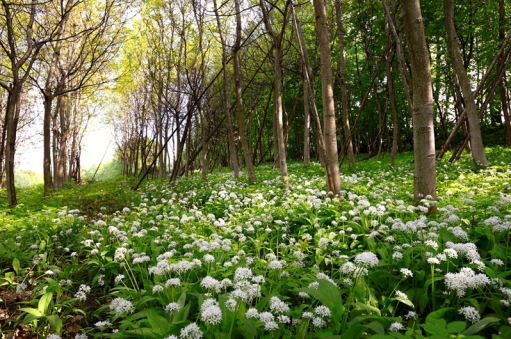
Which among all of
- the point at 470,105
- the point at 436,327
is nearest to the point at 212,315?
the point at 436,327

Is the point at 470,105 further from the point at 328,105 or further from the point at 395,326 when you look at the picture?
the point at 395,326

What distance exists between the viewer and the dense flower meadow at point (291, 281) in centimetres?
234

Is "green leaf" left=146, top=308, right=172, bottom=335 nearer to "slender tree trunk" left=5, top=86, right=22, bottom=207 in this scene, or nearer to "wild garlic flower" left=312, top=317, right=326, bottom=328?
"wild garlic flower" left=312, top=317, right=326, bottom=328

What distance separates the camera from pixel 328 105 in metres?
6.36

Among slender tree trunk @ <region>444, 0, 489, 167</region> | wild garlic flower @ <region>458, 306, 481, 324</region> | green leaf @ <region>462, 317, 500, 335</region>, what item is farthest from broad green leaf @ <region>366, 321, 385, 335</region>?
slender tree trunk @ <region>444, 0, 489, 167</region>

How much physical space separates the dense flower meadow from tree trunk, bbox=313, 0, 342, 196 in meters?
0.90

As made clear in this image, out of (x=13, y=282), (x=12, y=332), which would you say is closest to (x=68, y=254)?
(x=13, y=282)

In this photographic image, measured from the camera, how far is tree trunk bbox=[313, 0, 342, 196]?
6.27 metres

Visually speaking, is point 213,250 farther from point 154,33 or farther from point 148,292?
point 154,33

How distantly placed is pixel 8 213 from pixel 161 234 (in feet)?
18.0

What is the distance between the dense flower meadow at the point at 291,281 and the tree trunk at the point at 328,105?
0.90 meters

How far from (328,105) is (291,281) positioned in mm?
4125

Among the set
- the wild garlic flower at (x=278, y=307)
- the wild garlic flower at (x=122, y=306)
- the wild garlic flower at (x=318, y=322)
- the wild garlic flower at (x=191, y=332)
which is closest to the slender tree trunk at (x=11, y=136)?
the wild garlic flower at (x=122, y=306)

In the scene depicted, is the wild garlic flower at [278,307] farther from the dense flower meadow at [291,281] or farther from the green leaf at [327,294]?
the green leaf at [327,294]
